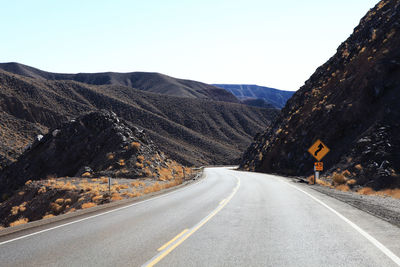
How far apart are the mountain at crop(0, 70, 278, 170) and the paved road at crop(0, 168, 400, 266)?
49.8m

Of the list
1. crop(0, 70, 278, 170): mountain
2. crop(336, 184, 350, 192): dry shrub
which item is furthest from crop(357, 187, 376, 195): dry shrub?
crop(0, 70, 278, 170): mountain

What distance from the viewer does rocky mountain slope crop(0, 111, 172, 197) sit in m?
33.2

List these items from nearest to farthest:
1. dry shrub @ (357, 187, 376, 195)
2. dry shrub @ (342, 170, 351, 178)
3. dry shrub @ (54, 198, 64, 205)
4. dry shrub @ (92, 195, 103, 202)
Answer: dry shrub @ (92, 195, 103, 202), dry shrub @ (357, 187, 376, 195), dry shrub @ (54, 198, 64, 205), dry shrub @ (342, 170, 351, 178)

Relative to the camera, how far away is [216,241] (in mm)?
6828

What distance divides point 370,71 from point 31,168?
38.0 meters

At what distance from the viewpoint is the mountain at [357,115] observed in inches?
924

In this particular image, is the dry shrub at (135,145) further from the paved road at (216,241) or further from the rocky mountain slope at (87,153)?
the paved road at (216,241)

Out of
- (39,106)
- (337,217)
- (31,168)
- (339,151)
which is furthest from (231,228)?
(39,106)

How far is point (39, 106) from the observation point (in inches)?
3118

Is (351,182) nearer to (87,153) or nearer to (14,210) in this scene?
(14,210)

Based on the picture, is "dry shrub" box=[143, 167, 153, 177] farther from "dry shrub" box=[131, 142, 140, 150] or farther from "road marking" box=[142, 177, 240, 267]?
"road marking" box=[142, 177, 240, 267]

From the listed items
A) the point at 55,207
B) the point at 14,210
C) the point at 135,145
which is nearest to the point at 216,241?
the point at 55,207

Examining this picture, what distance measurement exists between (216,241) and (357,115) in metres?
27.5

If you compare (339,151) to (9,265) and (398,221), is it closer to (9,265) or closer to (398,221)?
(398,221)
